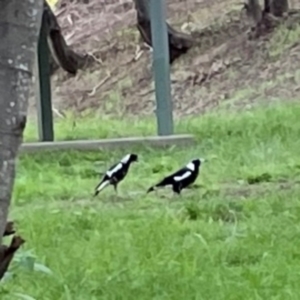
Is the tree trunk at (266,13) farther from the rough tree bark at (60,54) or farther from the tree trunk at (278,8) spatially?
the rough tree bark at (60,54)

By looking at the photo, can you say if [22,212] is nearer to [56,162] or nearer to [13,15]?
[56,162]

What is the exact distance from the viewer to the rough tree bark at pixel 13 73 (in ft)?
9.80

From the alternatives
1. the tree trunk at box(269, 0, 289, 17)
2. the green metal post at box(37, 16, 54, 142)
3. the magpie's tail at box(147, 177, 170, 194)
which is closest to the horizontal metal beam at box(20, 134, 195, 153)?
the green metal post at box(37, 16, 54, 142)

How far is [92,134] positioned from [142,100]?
21.5 feet

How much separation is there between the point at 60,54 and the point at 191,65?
2.31 meters

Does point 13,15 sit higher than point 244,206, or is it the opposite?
Answer: point 13,15

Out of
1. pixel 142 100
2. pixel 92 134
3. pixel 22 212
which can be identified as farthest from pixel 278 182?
pixel 142 100

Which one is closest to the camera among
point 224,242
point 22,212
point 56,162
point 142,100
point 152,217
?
point 224,242

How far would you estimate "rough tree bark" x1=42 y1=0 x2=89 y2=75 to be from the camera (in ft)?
61.1

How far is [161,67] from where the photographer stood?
1241cm

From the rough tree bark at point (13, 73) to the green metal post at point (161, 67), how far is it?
9.33m

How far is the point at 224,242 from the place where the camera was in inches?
234

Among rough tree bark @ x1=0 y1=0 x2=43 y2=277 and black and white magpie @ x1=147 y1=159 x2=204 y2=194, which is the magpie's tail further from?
rough tree bark @ x1=0 y1=0 x2=43 y2=277

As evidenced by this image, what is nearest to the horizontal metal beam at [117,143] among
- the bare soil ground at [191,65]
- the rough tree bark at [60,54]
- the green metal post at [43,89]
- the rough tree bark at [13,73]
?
the green metal post at [43,89]
